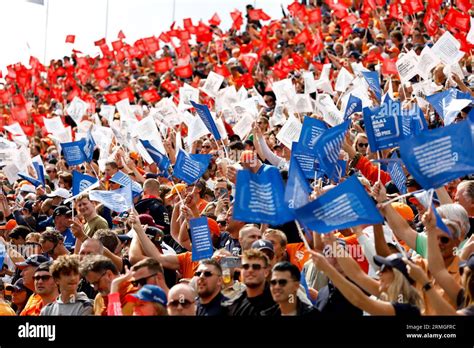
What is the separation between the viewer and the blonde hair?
6.39 meters

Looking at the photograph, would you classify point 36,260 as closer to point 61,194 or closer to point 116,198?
point 116,198

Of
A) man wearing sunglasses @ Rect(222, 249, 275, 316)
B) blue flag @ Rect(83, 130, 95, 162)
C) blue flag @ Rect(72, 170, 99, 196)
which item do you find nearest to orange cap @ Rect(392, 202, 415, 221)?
man wearing sunglasses @ Rect(222, 249, 275, 316)

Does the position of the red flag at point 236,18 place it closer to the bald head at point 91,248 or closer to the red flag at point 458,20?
the red flag at point 458,20

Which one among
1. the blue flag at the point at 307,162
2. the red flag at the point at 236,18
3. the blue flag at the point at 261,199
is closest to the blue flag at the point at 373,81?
the blue flag at the point at 307,162

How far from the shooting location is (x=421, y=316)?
19.9ft

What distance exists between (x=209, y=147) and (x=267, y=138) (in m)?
0.77

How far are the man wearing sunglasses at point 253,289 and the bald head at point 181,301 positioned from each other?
272mm

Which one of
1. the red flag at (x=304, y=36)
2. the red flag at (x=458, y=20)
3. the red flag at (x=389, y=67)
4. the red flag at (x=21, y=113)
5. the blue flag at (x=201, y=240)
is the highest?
the red flag at (x=304, y=36)

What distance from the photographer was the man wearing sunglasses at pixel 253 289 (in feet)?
23.1

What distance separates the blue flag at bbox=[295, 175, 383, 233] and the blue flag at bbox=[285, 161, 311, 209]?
518mm

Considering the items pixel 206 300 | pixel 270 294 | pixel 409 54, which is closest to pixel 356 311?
pixel 270 294

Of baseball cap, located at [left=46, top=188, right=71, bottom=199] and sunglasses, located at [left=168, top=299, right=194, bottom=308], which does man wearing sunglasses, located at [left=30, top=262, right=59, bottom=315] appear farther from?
baseball cap, located at [left=46, top=188, right=71, bottom=199]

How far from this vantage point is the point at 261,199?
24.2 ft

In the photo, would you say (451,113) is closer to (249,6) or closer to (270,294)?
(270,294)
